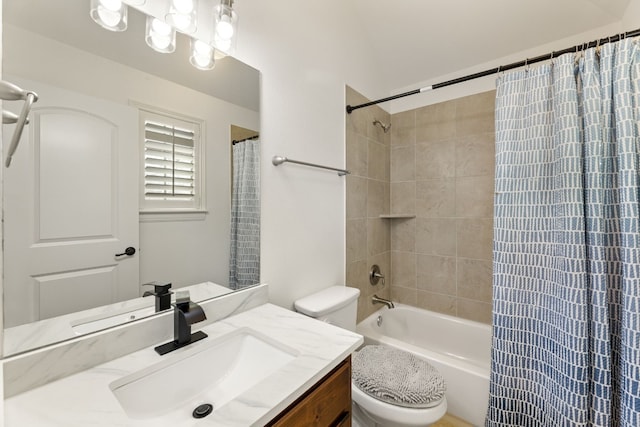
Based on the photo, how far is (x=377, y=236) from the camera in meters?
2.23

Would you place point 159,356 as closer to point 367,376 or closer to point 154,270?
point 154,270

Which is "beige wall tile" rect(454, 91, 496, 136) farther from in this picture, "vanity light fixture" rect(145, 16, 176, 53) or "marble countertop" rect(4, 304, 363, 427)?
"vanity light fixture" rect(145, 16, 176, 53)

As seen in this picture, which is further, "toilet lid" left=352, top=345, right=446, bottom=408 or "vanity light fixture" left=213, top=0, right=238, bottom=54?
"toilet lid" left=352, top=345, right=446, bottom=408

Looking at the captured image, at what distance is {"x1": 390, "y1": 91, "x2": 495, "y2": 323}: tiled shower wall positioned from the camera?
2.00m

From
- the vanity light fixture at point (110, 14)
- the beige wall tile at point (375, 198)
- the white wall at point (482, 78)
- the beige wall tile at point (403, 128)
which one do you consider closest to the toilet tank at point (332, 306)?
the beige wall tile at point (375, 198)

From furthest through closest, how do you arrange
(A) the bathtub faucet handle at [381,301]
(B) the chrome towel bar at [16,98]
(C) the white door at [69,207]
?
(A) the bathtub faucet handle at [381,301]
(C) the white door at [69,207]
(B) the chrome towel bar at [16,98]

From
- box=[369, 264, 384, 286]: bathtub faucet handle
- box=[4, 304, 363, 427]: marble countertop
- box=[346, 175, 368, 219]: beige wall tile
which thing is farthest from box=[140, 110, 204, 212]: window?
box=[369, 264, 384, 286]: bathtub faucet handle

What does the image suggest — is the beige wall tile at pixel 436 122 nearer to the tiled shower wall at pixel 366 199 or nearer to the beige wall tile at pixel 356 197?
the tiled shower wall at pixel 366 199

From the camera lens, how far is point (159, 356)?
78 cm

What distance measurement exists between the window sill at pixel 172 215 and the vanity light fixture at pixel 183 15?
2.17 ft

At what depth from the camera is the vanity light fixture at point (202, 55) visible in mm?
1015

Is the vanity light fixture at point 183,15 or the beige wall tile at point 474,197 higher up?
the vanity light fixture at point 183,15

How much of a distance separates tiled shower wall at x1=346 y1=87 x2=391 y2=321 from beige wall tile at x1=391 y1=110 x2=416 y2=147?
0.06 m

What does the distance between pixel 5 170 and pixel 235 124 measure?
714mm
